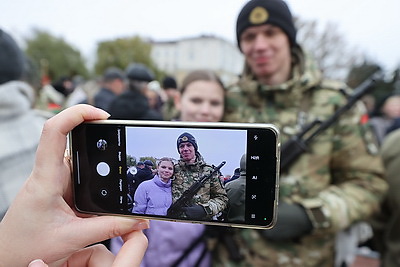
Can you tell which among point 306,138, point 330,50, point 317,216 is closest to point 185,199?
point 317,216

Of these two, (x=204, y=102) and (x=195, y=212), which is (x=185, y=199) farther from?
(x=204, y=102)

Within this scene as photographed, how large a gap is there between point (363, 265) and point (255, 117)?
8.52 feet

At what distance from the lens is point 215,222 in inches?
32.3

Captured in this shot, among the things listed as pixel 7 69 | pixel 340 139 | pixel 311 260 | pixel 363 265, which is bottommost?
pixel 363 265

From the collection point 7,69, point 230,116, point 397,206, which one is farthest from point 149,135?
point 397,206

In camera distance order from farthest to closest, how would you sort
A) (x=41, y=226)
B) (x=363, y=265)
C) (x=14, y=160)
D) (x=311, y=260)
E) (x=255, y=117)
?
(x=363, y=265), (x=255, y=117), (x=311, y=260), (x=14, y=160), (x=41, y=226)

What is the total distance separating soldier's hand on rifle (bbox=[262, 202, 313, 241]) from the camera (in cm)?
146

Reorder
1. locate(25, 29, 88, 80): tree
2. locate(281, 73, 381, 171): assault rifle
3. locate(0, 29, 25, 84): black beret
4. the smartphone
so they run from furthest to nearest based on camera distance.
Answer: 1. locate(25, 29, 88, 80): tree
2. locate(281, 73, 381, 171): assault rifle
3. locate(0, 29, 25, 84): black beret
4. the smartphone

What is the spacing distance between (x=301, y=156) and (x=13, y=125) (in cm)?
137

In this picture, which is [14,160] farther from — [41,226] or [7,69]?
[41,226]

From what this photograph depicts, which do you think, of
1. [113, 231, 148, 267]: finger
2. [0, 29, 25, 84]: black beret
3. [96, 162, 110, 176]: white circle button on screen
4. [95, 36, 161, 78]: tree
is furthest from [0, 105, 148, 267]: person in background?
[95, 36, 161, 78]: tree

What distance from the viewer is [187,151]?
812 millimetres

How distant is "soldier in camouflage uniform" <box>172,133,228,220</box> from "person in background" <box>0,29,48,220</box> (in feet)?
2.45

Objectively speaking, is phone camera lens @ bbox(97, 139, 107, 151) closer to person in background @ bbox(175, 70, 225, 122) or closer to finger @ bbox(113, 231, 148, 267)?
finger @ bbox(113, 231, 148, 267)
